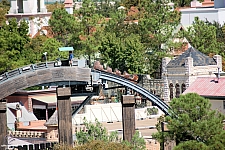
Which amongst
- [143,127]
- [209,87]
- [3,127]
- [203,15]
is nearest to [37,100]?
[143,127]

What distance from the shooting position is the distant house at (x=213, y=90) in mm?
53344

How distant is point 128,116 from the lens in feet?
134

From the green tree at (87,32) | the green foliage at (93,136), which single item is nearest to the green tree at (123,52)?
the green tree at (87,32)

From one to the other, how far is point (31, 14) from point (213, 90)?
47.5 m

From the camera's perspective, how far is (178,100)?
36.4 metres

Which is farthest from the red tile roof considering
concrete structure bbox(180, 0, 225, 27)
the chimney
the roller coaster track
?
the chimney

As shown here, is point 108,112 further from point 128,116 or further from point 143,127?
point 128,116

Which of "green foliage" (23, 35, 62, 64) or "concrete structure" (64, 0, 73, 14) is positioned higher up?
"concrete structure" (64, 0, 73, 14)

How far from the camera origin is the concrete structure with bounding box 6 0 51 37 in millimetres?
100125

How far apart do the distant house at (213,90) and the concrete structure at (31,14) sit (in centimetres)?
4375

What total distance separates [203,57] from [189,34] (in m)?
11.2

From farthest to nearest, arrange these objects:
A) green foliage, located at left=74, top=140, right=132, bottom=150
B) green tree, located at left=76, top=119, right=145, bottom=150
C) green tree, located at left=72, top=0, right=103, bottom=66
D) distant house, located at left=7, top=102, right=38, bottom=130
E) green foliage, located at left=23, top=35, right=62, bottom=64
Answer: green tree, located at left=72, top=0, right=103, bottom=66
green foliage, located at left=23, top=35, right=62, bottom=64
distant house, located at left=7, top=102, right=38, bottom=130
green tree, located at left=76, top=119, right=145, bottom=150
green foliage, located at left=74, top=140, right=132, bottom=150

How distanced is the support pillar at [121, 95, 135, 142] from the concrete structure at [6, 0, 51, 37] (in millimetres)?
58986

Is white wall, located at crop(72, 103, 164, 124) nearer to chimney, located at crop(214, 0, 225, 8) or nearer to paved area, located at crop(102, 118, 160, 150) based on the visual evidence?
paved area, located at crop(102, 118, 160, 150)
